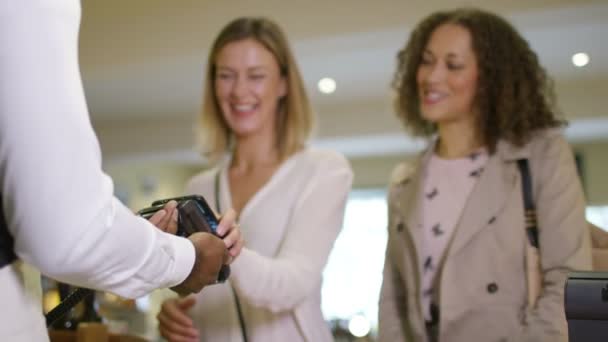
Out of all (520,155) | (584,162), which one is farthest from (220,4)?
(584,162)

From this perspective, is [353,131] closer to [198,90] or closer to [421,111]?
[198,90]

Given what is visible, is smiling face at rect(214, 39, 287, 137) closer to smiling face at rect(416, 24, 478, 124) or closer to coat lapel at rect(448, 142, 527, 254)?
smiling face at rect(416, 24, 478, 124)

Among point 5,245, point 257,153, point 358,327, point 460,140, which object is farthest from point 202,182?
point 358,327

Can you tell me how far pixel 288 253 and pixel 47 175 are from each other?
3.09ft

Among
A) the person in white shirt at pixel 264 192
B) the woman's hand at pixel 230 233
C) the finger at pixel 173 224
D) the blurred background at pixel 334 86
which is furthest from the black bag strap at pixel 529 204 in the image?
the finger at pixel 173 224

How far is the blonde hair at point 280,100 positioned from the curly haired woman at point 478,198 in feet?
0.91

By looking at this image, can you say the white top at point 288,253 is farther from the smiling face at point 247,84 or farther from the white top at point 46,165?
the white top at point 46,165

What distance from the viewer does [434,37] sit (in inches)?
82.3

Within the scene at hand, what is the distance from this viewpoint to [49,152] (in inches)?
33.9

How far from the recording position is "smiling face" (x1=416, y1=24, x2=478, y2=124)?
6.63ft

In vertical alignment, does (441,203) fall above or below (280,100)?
below

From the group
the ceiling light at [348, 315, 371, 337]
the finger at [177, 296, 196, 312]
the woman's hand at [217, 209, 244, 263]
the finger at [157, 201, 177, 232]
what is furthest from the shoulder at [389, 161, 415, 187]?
the ceiling light at [348, 315, 371, 337]

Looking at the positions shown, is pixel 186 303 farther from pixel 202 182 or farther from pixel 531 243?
pixel 531 243

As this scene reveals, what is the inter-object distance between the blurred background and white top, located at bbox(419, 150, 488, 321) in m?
0.35
